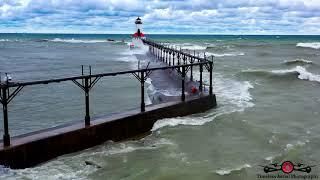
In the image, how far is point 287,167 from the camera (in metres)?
13.0

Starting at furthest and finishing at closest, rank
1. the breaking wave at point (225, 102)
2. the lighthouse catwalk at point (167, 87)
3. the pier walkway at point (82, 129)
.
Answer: the lighthouse catwalk at point (167, 87) < the breaking wave at point (225, 102) < the pier walkway at point (82, 129)

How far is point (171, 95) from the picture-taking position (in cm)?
2375

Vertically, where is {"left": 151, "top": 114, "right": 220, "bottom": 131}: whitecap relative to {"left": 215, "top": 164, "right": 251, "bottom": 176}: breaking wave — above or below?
above

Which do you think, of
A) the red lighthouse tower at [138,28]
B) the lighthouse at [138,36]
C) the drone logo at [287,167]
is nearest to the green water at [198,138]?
the drone logo at [287,167]

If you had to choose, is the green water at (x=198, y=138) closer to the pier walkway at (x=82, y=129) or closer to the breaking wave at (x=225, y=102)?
the breaking wave at (x=225, y=102)

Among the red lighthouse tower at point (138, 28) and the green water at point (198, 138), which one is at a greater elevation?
the red lighthouse tower at point (138, 28)

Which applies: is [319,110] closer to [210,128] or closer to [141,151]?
[210,128]

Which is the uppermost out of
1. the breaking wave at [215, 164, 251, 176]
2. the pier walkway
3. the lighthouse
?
the lighthouse

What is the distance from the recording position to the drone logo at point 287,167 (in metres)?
12.8

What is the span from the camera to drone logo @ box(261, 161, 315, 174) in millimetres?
12750

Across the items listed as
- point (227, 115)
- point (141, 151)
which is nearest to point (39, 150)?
point (141, 151)

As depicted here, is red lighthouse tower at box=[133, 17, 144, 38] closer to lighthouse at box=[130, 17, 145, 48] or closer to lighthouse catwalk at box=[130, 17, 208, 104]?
lighthouse at box=[130, 17, 145, 48]

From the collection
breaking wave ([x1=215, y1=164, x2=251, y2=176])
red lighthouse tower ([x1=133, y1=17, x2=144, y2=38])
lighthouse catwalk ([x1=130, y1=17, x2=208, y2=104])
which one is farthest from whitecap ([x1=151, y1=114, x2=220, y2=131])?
red lighthouse tower ([x1=133, y1=17, x2=144, y2=38])

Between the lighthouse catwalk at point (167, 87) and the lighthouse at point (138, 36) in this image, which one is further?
the lighthouse at point (138, 36)
